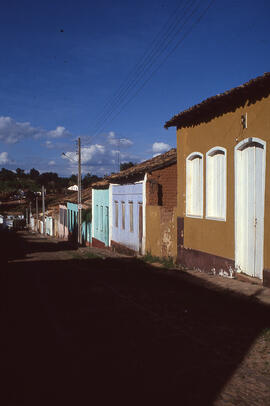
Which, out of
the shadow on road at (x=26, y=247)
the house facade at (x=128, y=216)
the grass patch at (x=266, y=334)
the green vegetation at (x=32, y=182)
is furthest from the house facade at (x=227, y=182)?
the green vegetation at (x=32, y=182)

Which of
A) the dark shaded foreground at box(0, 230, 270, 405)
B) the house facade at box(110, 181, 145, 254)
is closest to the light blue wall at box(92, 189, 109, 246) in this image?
the house facade at box(110, 181, 145, 254)

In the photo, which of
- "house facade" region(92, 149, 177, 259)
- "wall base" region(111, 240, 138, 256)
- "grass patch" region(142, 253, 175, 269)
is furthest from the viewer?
"wall base" region(111, 240, 138, 256)

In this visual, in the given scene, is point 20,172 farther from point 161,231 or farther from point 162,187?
point 161,231

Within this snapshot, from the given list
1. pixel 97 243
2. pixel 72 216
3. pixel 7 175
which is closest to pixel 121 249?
pixel 97 243

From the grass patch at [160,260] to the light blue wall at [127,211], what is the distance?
242 cm

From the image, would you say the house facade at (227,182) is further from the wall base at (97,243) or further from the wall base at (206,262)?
the wall base at (97,243)

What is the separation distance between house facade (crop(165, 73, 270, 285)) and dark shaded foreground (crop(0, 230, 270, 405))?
48.5 inches

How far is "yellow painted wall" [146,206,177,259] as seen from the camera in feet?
43.6

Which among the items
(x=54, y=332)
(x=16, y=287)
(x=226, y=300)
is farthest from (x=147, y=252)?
(x=54, y=332)

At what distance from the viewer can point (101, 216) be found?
25656 mm

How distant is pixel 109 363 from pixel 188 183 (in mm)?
7626

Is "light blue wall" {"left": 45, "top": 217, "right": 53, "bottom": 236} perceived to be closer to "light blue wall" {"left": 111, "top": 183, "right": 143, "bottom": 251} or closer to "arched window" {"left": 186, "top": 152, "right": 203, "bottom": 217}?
"light blue wall" {"left": 111, "top": 183, "right": 143, "bottom": 251}

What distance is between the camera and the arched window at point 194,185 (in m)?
11.1

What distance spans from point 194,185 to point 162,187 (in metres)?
4.79
